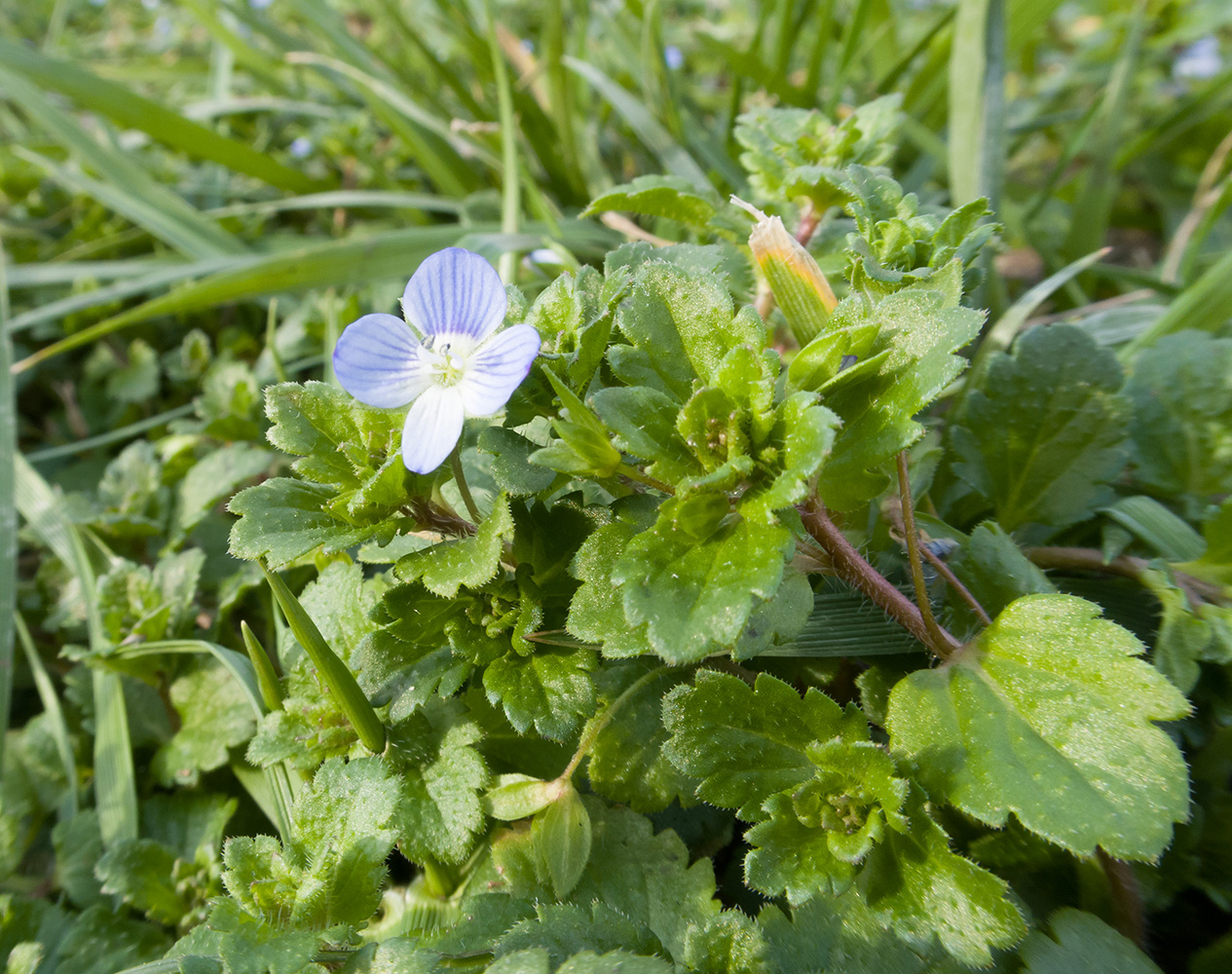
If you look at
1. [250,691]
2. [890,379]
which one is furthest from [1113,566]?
[250,691]

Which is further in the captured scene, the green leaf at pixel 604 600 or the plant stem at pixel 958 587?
the plant stem at pixel 958 587

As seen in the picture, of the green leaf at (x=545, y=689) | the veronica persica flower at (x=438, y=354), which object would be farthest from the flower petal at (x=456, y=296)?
the green leaf at (x=545, y=689)

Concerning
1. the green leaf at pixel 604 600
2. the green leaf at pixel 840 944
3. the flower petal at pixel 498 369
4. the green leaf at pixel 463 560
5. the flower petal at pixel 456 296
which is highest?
the flower petal at pixel 456 296

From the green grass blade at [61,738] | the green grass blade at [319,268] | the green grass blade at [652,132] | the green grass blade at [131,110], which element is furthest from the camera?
the green grass blade at [131,110]

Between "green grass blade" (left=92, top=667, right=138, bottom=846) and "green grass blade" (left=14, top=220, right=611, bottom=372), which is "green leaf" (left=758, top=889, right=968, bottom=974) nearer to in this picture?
"green grass blade" (left=92, top=667, right=138, bottom=846)

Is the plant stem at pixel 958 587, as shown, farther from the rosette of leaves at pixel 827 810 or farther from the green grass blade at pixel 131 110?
the green grass blade at pixel 131 110

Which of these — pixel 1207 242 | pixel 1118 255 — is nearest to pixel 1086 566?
pixel 1207 242
